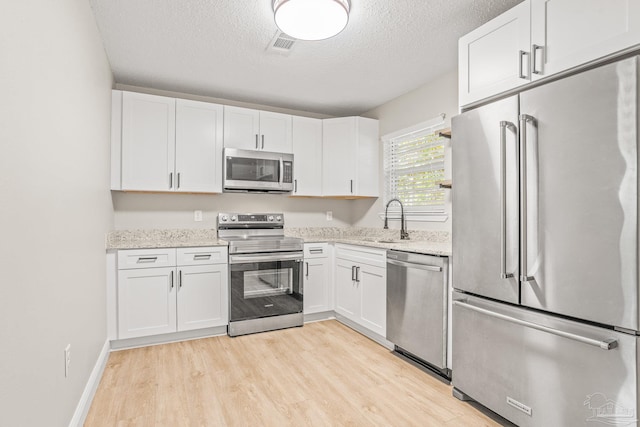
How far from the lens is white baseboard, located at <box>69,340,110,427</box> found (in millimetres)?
1872

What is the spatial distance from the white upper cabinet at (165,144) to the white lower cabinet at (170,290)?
71 cm

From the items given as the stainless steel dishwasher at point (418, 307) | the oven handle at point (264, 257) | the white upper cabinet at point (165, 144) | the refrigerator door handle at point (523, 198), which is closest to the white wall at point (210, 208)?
the white upper cabinet at point (165, 144)

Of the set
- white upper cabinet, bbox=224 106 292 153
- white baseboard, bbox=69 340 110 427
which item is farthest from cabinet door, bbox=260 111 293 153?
white baseboard, bbox=69 340 110 427

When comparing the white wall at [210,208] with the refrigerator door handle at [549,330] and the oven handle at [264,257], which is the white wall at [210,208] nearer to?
the oven handle at [264,257]

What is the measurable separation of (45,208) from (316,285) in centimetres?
279

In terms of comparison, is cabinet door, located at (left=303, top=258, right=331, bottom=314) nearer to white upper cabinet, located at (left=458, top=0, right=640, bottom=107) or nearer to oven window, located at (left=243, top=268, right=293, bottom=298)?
oven window, located at (left=243, top=268, right=293, bottom=298)

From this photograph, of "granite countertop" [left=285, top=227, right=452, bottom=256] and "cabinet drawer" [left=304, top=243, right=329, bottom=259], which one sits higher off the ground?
"granite countertop" [left=285, top=227, right=452, bottom=256]

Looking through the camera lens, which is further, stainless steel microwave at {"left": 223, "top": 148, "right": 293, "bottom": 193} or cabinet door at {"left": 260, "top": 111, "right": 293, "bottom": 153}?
cabinet door at {"left": 260, "top": 111, "right": 293, "bottom": 153}

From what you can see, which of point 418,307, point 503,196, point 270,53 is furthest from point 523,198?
point 270,53

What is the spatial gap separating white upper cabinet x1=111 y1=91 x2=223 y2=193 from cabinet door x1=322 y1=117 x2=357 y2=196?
1.24 metres

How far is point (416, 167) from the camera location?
3719 mm

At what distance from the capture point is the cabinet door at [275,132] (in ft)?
12.9

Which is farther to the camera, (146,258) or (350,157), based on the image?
(350,157)

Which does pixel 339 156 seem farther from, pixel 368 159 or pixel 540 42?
pixel 540 42
